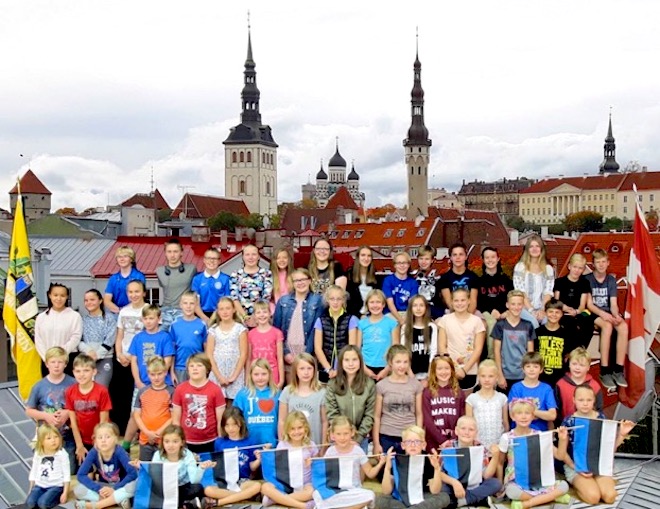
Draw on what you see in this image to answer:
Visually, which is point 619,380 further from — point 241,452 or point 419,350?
point 241,452

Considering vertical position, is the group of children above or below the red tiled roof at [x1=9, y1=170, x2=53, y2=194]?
below

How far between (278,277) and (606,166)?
491 ft

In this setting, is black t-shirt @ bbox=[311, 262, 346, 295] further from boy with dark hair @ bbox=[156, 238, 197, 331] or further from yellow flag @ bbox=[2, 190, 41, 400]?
yellow flag @ bbox=[2, 190, 41, 400]

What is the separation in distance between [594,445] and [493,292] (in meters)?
2.04

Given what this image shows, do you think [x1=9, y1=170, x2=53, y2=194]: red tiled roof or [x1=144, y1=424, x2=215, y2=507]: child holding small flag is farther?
[x1=9, y1=170, x2=53, y2=194]: red tiled roof

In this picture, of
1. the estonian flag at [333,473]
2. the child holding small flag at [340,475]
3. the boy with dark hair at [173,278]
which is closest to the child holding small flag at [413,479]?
the child holding small flag at [340,475]

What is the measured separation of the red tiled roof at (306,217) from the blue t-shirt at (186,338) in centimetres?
9208

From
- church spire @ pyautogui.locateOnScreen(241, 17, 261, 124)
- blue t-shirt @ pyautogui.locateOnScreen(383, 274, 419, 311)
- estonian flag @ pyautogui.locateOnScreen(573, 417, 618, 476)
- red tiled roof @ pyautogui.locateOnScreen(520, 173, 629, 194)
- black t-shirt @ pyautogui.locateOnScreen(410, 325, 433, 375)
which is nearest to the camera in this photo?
estonian flag @ pyautogui.locateOnScreen(573, 417, 618, 476)

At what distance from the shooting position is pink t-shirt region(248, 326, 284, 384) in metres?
7.69

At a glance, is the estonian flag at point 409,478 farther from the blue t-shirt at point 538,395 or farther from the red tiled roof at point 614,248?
the red tiled roof at point 614,248

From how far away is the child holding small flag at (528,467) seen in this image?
674 centimetres

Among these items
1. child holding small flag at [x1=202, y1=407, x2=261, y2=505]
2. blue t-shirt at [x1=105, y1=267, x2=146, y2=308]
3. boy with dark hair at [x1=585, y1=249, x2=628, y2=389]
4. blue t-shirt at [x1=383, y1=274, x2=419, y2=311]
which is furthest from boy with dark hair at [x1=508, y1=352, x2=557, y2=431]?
blue t-shirt at [x1=105, y1=267, x2=146, y2=308]

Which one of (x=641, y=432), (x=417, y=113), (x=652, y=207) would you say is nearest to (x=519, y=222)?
(x=652, y=207)

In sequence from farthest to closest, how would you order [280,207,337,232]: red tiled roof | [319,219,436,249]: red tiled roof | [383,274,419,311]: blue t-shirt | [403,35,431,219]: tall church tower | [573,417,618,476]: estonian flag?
[403,35,431,219]: tall church tower
[280,207,337,232]: red tiled roof
[319,219,436,249]: red tiled roof
[383,274,419,311]: blue t-shirt
[573,417,618,476]: estonian flag
